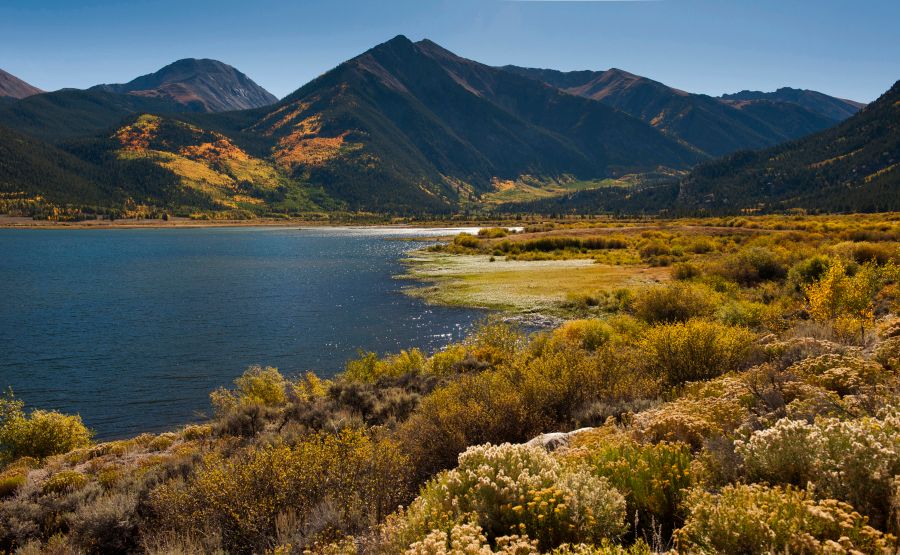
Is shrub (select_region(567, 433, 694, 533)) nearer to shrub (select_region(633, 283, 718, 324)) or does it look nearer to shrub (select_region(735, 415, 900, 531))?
shrub (select_region(735, 415, 900, 531))

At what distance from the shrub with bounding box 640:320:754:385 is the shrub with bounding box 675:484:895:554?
32.7ft

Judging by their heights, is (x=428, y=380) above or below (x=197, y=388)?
above

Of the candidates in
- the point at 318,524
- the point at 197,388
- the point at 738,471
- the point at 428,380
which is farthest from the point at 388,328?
the point at 738,471

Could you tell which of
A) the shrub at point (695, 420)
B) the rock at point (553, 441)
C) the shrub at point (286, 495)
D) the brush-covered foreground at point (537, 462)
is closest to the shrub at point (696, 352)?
the brush-covered foreground at point (537, 462)

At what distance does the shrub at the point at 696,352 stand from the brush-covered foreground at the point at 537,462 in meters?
0.05

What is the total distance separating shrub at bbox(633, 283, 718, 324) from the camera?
25422 millimetres

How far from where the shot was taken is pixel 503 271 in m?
61.2

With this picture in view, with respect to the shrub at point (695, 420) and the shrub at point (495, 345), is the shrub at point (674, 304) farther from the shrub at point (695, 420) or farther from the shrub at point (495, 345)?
the shrub at point (695, 420)

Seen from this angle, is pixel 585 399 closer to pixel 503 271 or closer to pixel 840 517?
pixel 840 517

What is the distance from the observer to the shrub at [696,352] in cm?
1410

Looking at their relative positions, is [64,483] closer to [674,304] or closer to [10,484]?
[10,484]

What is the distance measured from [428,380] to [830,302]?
14860 millimetres

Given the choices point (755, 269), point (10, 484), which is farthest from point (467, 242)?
point (10, 484)

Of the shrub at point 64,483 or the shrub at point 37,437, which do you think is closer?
the shrub at point 64,483
